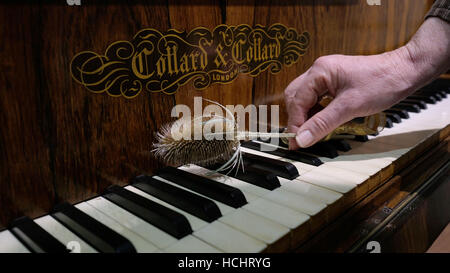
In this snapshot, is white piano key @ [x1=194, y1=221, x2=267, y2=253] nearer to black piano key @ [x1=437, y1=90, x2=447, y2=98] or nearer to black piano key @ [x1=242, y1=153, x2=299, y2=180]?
black piano key @ [x1=242, y1=153, x2=299, y2=180]

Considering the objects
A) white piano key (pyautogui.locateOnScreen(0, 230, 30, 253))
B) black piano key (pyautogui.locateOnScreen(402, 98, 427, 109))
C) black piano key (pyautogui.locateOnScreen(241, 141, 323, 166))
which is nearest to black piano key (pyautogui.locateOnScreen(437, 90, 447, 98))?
black piano key (pyautogui.locateOnScreen(402, 98, 427, 109))

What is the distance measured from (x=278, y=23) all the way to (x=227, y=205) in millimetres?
756

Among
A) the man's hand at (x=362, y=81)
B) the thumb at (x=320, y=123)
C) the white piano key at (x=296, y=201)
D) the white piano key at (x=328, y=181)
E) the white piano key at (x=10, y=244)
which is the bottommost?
the white piano key at (x=10, y=244)

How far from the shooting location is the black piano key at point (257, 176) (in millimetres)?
961

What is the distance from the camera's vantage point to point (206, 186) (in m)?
0.92

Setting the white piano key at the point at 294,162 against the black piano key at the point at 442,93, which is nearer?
the white piano key at the point at 294,162

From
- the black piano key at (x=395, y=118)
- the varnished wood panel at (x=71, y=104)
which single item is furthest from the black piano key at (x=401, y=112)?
the varnished wood panel at (x=71, y=104)

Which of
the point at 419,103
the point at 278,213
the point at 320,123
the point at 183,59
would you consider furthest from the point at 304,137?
the point at 419,103

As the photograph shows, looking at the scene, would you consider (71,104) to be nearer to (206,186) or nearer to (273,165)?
(206,186)

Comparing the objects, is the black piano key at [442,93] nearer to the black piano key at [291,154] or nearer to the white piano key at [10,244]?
the black piano key at [291,154]

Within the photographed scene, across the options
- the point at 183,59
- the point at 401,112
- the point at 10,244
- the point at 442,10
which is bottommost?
the point at 10,244

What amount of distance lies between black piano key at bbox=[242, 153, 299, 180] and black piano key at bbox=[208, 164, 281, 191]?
0.05m

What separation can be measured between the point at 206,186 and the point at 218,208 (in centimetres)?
11
